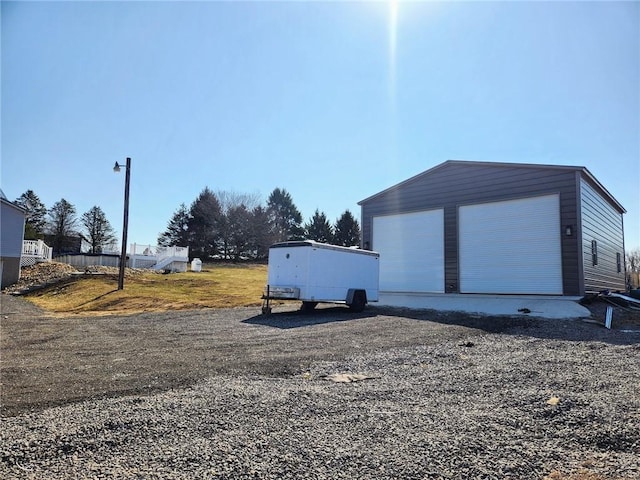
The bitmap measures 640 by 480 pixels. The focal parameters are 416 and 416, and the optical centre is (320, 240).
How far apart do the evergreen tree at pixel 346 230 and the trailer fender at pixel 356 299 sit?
41.0 m

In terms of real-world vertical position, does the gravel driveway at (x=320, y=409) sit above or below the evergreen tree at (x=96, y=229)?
below

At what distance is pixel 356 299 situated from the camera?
49.0ft

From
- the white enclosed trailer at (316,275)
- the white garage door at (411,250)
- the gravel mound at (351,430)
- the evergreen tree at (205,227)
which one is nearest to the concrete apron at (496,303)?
the white garage door at (411,250)

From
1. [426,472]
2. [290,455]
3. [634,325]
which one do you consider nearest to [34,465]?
[290,455]

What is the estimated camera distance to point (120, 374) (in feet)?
17.5

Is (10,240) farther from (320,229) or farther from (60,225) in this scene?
(320,229)

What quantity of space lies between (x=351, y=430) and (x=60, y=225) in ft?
186

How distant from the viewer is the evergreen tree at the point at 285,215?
58906mm

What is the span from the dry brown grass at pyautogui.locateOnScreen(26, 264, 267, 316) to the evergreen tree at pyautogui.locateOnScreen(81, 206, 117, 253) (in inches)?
1277

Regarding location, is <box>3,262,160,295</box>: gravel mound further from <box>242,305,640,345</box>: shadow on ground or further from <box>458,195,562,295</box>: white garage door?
<box>458,195,562,295</box>: white garage door

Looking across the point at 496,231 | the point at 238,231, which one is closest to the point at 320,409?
the point at 496,231

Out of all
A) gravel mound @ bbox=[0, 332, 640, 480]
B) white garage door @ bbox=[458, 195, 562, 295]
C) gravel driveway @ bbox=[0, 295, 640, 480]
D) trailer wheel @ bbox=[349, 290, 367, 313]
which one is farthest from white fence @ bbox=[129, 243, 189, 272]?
gravel mound @ bbox=[0, 332, 640, 480]

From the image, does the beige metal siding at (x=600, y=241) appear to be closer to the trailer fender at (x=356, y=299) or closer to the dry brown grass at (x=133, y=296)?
the trailer fender at (x=356, y=299)

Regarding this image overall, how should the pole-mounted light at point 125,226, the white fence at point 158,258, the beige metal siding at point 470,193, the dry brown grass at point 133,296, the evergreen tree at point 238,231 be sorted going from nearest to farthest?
the beige metal siding at point 470,193 → the dry brown grass at point 133,296 → the pole-mounted light at point 125,226 → the white fence at point 158,258 → the evergreen tree at point 238,231
